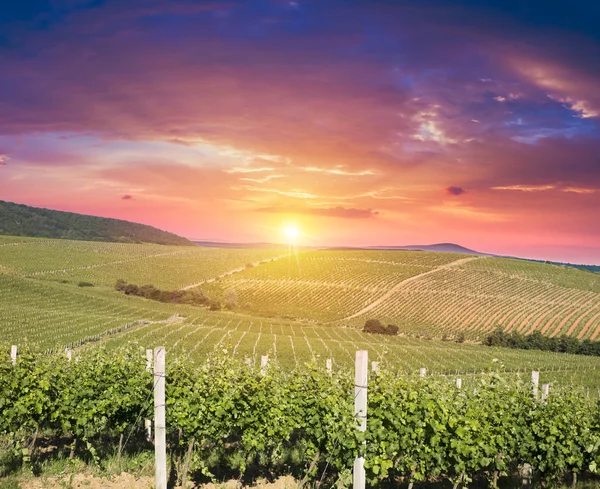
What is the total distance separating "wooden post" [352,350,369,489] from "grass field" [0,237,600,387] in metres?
13.3

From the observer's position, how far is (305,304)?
268ft

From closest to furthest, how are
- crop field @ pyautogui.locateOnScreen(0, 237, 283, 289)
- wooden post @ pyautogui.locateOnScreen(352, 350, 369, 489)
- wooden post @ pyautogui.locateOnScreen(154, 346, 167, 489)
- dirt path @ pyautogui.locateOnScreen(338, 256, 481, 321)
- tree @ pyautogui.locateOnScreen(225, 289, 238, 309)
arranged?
1. wooden post @ pyautogui.locateOnScreen(352, 350, 369, 489)
2. wooden post @ pyautogui.locateOnScreen(154, 346, 167, 489)
3. dirt path @ pyautogui.locateOnScreen(338, 256, 481, 321)
4. tree @ pyautogui.locateOnScreen(225, 289, 238, 309)
5. crop field @ pyautogui.locateOnScreen(0, 237, 283, 289)

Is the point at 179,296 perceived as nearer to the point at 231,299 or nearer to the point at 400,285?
the point at 231,299

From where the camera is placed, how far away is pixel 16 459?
32.7 feet

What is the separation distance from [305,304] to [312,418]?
239 feet

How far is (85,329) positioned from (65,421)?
1371 inches

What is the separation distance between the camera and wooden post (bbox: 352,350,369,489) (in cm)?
721

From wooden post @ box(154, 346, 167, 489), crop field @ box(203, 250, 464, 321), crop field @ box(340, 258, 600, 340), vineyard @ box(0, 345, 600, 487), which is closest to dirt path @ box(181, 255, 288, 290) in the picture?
crop field @ box(203, 250, 464, 321)

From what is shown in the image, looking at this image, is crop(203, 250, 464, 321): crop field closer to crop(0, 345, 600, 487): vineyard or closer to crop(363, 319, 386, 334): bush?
crop(363, 319, 386, 334): bush

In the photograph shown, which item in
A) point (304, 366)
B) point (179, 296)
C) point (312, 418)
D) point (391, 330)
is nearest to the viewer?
point (312, 418)

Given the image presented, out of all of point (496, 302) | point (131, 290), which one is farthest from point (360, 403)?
point (131, 290)

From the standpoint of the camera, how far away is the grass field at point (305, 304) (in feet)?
137

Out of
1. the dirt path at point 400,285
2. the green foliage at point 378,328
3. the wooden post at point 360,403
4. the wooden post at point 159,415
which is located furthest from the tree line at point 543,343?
the wooden post at point 159,415

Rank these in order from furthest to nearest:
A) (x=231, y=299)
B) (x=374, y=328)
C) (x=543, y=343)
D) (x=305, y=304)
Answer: (x=231, y=299) < (x=305, y=304) < (x=374, y=328) < (x=543, y=343)
